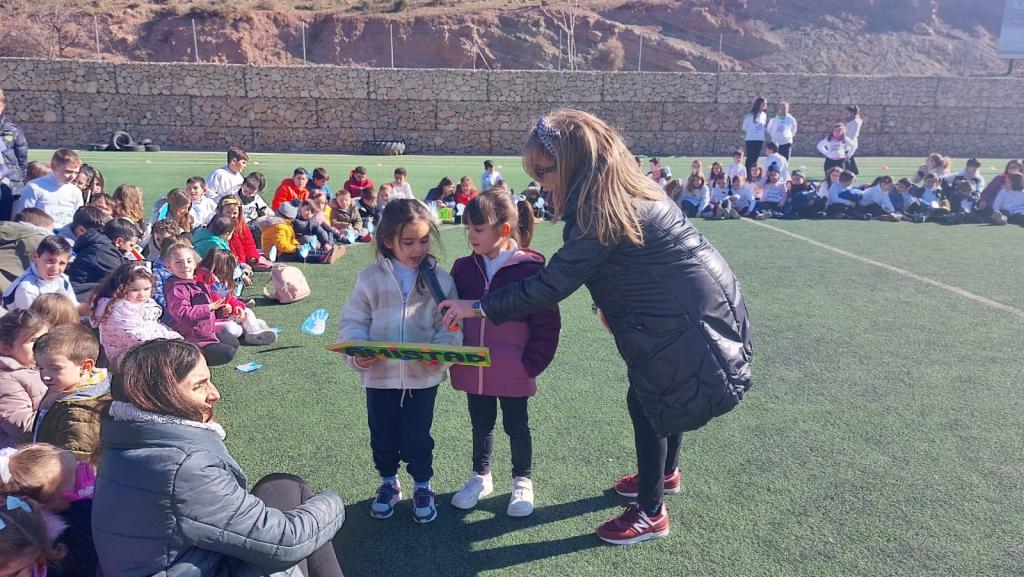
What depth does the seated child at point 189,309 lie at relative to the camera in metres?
5.33

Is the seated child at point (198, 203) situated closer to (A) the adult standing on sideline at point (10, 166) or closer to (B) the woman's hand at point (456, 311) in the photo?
(A) the adult standing on sideline at point (10, 166)

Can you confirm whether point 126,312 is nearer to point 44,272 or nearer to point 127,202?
point 44,272

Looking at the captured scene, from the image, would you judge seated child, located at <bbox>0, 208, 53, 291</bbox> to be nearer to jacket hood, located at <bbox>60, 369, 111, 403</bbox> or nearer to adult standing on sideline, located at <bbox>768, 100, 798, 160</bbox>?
jacket hood, located at <bbox>60, 369, 111, 403</bbox>

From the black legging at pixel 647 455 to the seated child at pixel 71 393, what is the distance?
232 cm

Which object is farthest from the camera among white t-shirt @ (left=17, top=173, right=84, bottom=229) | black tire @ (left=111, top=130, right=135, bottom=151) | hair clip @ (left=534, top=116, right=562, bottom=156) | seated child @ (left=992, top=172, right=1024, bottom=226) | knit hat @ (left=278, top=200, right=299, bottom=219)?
black tire @ (left=111, top=130, right=135, bottom=151)

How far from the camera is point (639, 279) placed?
2.75m

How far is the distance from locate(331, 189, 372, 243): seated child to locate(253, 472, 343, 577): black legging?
304 inches

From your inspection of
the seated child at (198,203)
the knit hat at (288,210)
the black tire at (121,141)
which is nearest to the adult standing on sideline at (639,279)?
the seated child at (198,203)

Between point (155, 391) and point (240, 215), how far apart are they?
20.8ft

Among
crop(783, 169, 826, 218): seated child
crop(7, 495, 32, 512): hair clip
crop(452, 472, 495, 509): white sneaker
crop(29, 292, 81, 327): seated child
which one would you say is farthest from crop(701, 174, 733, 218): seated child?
crop(7, 495, 32, 512): hair clip

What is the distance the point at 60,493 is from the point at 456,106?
26.3m

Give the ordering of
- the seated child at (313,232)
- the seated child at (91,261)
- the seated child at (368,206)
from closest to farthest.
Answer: the seated child at (91,261), the seated child at (313,232), the seated child at (368,206)

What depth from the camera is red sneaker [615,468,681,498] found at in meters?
3.63

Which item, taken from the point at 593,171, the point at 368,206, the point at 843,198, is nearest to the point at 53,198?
the point at 368,206
